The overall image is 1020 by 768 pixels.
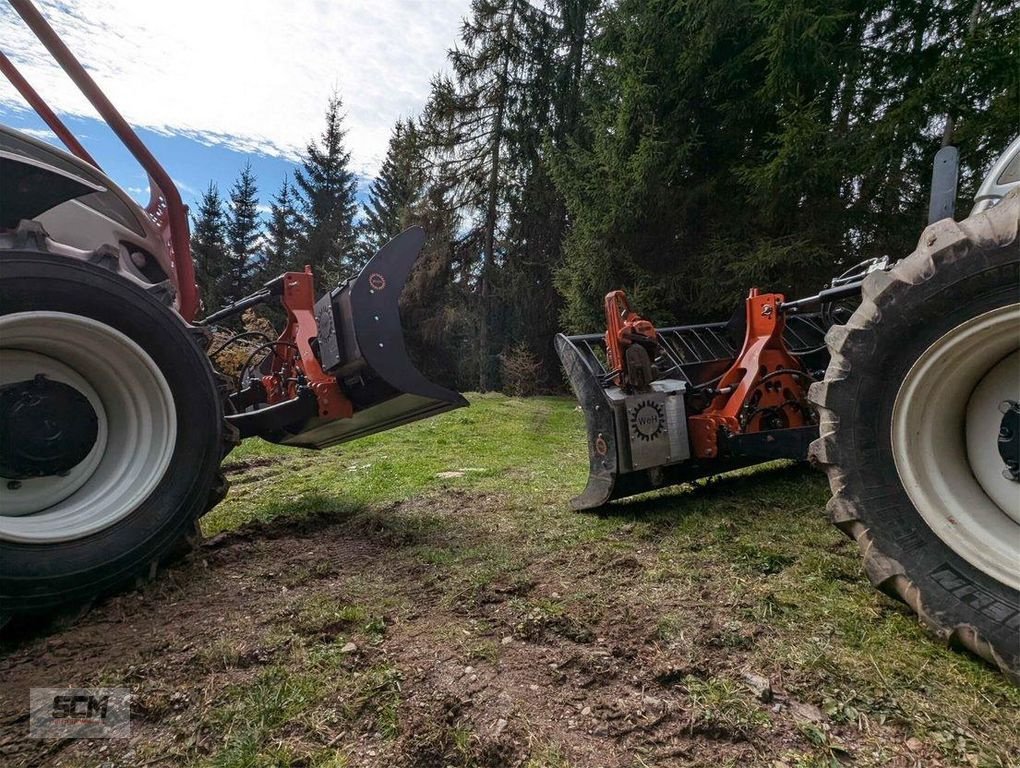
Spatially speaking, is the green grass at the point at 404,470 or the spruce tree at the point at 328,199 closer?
the green grass at the point at 404,470

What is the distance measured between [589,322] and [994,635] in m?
9.81

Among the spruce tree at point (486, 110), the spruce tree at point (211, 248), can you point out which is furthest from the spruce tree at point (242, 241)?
the spruce tree at point (486, 110)

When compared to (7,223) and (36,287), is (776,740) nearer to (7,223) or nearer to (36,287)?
(36,287)

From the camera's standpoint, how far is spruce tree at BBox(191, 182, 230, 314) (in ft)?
86.2

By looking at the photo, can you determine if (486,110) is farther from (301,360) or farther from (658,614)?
(658,614)

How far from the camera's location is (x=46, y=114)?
298 centimetres

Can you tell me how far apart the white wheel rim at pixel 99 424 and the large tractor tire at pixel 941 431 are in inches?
91.7

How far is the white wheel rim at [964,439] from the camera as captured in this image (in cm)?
142

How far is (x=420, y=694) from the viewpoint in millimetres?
1368

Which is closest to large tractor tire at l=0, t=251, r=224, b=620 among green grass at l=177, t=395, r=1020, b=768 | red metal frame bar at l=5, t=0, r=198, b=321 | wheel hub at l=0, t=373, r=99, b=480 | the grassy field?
wheel hub at l=0, t=373, r=99, b=480

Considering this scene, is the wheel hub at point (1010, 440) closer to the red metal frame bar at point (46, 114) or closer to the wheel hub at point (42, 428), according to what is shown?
the wheel hub at point (42, 428)

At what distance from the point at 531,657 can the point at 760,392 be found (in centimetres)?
211

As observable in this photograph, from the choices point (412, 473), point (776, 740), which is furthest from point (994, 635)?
point (412, 473)

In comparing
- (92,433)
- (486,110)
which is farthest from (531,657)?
(486,110)
